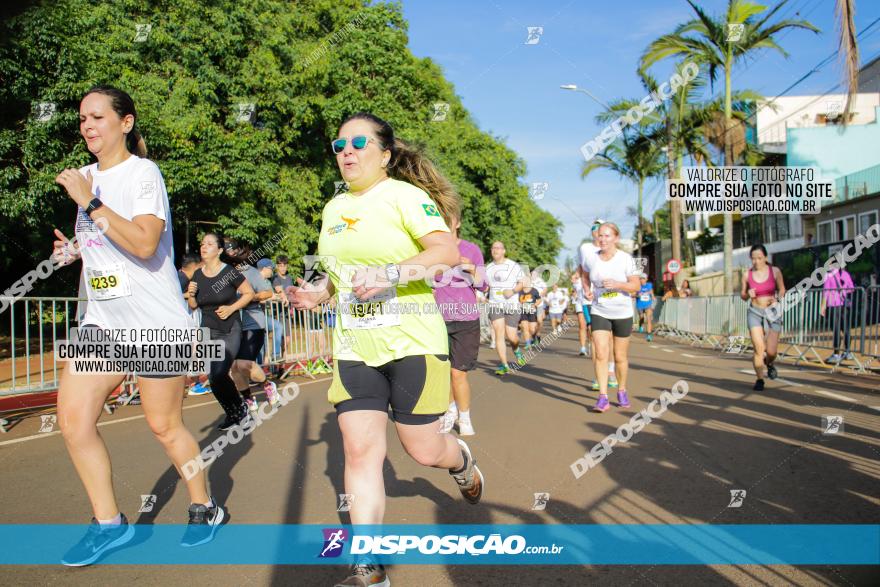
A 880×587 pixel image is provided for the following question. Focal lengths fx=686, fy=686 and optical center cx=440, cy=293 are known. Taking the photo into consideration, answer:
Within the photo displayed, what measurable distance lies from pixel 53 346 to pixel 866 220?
99.6ft

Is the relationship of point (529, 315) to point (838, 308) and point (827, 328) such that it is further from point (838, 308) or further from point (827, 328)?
point (838, 308)

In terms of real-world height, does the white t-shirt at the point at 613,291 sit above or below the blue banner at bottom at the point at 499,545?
above

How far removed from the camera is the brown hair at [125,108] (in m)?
3.47

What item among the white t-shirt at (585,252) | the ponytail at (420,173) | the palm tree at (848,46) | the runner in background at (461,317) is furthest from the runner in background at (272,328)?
the palm tree at (848,46)

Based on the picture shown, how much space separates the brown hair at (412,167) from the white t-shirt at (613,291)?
169 inches

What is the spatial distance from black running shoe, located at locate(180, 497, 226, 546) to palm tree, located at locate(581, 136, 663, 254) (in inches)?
1128

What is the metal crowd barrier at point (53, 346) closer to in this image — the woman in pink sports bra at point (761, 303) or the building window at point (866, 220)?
the woman in pink sports bra at point (761, 303)

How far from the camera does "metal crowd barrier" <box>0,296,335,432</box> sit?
26.5 ft

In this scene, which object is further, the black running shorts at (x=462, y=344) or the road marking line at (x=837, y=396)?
the road marking line at (x=837, y=396)

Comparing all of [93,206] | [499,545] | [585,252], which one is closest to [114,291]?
[93,206]

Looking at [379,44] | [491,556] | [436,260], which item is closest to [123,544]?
[491,556]

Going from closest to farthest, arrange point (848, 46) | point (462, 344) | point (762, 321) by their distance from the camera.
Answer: point (462, 344), point (762, 321), point (848, 46)

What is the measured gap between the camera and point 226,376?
664cm

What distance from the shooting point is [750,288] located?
9.45m
